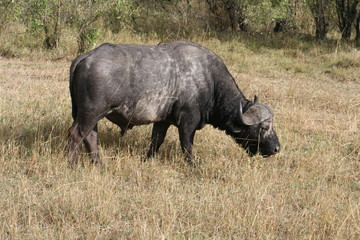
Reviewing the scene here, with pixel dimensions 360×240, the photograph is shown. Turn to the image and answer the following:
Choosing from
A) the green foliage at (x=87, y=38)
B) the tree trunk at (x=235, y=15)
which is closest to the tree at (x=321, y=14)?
the tree trunk at (x=235, y=15)

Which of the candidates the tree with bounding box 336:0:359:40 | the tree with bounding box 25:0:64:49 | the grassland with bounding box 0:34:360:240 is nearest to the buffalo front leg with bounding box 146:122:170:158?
the grassland with bounding box 0:34:360:240

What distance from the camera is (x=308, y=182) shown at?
5.45m

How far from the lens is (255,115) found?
597 centimetres

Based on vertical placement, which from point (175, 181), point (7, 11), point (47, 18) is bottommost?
point (175, 181)

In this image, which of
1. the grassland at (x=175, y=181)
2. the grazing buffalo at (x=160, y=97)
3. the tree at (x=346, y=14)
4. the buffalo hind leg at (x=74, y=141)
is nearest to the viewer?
the grassland at (x=175, y=181)

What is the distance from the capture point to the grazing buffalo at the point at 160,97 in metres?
5.17

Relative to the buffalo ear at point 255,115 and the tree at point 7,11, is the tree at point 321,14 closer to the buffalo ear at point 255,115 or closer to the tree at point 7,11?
the tree at point 7,11

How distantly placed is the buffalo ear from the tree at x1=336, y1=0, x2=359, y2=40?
972 cm

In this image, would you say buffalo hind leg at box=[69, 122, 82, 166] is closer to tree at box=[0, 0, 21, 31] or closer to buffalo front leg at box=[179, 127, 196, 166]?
buffalo front leg at box=[179, 127, 196, 166]

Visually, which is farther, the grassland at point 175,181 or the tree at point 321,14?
the tree at point 321,14

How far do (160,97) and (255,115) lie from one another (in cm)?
123

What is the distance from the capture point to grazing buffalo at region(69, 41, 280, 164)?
5.17 m

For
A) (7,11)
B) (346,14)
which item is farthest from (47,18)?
(346,14)

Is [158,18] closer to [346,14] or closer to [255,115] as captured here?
[346,14]
